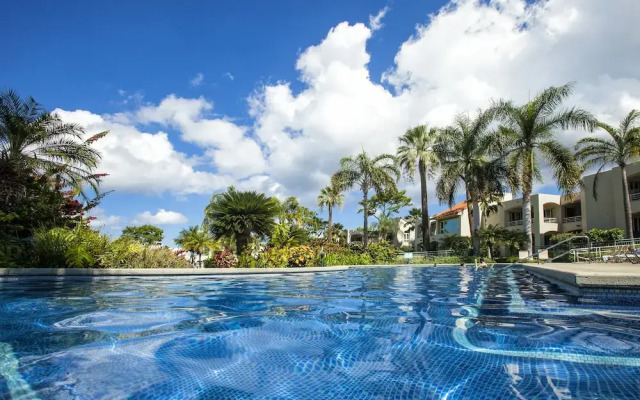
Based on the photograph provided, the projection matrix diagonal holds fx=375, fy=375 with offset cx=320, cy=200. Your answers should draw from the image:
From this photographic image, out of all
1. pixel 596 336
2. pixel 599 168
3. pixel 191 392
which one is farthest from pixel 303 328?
pixel 599 168

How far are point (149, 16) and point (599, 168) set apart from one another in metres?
26.9

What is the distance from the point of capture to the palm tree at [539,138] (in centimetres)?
2236

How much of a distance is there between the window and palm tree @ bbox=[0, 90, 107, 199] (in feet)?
116

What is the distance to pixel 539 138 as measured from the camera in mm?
23547

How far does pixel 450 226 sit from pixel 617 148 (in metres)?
20.4

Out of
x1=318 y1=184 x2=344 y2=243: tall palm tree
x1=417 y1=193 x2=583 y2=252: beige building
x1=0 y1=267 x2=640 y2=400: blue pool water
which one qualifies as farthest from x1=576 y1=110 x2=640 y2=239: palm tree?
x1=0 y1=267 x2=640 y2=400: blue pool water

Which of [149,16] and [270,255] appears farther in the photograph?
[270,255]

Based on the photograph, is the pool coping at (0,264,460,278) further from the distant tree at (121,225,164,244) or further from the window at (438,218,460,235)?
the distant tree at (121,225,164,244)

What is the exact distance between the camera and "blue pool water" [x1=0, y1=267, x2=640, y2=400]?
2.61 m

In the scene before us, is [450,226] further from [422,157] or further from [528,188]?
[528,188]

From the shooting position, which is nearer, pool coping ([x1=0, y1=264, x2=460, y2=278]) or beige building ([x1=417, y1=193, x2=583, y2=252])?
pool coping ([x1=0, y1=264, x2=460, y2=278])

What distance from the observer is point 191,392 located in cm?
256

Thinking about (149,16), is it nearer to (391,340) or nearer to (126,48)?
(126,48)

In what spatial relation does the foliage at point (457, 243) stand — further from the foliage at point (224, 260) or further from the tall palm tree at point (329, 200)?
the foliage at point (224, 260)
